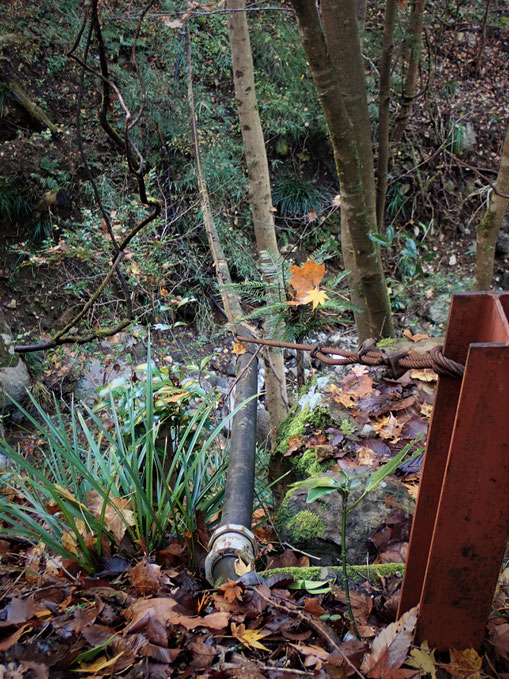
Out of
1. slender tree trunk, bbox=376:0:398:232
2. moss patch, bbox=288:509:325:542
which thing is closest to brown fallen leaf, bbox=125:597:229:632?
moss patch, bbox=288:509:325:542

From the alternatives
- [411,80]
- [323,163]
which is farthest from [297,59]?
[411,80]

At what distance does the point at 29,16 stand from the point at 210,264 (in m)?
4.93

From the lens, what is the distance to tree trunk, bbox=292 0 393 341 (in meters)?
2.02

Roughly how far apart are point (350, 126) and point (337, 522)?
1.75 meters

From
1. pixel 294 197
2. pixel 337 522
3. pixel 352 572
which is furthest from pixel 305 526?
pixel 294 197

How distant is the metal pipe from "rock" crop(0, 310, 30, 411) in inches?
153

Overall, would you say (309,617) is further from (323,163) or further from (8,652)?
(323,163)

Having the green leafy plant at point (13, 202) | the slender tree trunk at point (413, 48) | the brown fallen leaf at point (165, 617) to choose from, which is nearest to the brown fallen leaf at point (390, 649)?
the brown fallen leaf at point (165, 617)

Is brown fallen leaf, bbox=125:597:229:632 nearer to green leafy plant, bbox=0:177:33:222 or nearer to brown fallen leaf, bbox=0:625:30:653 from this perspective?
brown fallen leaf, bbox=0:625:30:653

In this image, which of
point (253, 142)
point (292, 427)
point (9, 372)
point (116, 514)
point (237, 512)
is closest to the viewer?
point (237, 512)

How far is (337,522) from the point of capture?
168 cm

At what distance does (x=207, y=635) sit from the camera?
107cm

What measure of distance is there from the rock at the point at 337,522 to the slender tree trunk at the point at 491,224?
239 centimetres

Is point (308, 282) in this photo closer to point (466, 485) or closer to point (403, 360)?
point (403, 360)
